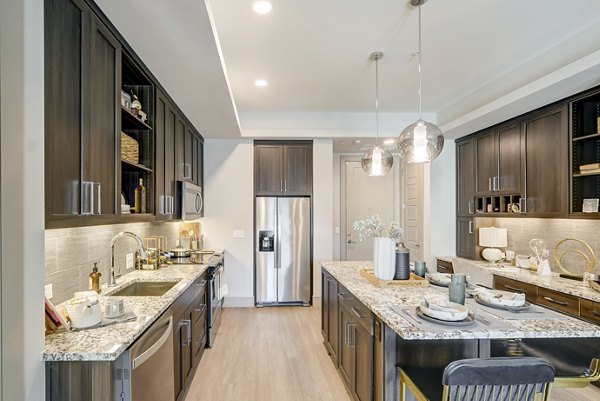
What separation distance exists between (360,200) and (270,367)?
404 cm

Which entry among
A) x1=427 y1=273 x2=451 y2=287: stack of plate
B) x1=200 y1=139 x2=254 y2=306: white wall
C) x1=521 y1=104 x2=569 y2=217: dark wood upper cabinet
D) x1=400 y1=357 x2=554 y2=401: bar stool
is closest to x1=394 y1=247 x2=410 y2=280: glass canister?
x1=427 y1=273 x2=451 y2=287: stack of plate

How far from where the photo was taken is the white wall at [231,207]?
5.02m

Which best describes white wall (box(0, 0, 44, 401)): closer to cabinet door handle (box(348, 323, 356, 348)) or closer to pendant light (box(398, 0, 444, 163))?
cabinet door handle (box(348, 323, 356, 348))

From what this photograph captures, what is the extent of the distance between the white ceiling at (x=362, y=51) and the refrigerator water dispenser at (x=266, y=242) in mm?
1641

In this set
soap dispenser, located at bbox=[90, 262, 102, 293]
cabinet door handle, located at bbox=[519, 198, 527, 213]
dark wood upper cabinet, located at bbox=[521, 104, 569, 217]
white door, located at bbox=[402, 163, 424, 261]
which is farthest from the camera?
white door, located at bbox=[402, 163, 424, 261]

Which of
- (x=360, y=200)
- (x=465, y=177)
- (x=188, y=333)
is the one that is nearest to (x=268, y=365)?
(x=188, y=333)

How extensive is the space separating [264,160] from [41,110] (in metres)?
3.81

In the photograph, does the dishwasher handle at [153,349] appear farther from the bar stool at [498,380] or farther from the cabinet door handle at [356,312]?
the bar stool at [498,380]

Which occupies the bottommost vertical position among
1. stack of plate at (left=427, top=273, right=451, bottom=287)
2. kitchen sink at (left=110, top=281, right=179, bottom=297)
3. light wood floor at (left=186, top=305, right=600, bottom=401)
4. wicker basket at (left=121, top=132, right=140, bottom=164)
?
light wood floor at (left=186, top=305, right=600, bottom=401)

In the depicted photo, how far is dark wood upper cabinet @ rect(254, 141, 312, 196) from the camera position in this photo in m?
5.06

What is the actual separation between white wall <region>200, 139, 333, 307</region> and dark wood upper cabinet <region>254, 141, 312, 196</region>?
109mm

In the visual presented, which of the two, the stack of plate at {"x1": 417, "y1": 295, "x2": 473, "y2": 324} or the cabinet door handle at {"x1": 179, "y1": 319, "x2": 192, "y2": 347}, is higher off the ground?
the stack of plate at {"x1": 417, "y1": 295, "x2": 473, "y2": 324}

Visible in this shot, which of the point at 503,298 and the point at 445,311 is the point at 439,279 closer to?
the point at 503,298

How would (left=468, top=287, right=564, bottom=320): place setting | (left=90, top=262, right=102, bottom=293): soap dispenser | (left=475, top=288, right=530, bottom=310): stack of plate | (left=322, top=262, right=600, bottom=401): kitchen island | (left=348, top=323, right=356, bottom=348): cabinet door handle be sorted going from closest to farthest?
(left=322, top=262, right=600, bottom=401): kitchen island < (left=468, top=287, right=564, bottom=320): place setting < (left=475, top=288, right=530, bottom=310): stack of plate < (left=90, top=262, right=102, bottom=293): soap dispenser < (left=348, top=323, right=356, bottom=348): cabinet door handle
